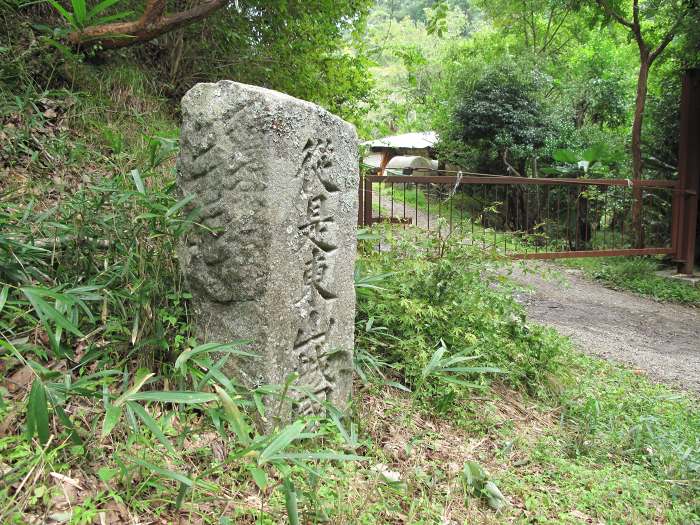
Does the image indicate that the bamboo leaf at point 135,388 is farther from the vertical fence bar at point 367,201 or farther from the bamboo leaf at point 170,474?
the vertical fence bar at point 367,201

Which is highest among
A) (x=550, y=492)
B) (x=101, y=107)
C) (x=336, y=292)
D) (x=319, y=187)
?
(x=101, y=107)

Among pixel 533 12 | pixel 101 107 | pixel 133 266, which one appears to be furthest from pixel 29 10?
pixel 533 12

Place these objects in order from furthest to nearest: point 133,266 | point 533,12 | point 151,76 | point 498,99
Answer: point 533,12
point 498,99
point 151,76
point 133,266

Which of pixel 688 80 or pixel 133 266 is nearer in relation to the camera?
pixel 133 266

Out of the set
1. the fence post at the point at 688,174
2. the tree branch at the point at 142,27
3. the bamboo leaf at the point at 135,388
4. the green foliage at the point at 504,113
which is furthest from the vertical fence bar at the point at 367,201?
the green foliage at the point at 504,113

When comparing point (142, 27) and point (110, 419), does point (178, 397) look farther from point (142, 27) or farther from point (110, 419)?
point (142, 27)

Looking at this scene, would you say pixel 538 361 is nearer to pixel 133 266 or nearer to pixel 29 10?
pixel 133 266

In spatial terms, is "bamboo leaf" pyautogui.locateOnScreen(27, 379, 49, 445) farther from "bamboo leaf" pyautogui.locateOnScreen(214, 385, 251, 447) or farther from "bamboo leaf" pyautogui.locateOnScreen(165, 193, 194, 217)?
"bamboo leaf" pyautogui.locateOnScreen(165, 193, 194, 217)

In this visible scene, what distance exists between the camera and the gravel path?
471 centimetres

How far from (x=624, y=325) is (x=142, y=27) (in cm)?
529

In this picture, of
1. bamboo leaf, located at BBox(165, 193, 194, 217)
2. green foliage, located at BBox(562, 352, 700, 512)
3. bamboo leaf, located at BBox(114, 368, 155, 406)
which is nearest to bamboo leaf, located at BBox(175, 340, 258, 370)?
bamboo leaf, located at BBox(114, 368, 155, 406)

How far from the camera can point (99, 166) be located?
12.1 ft

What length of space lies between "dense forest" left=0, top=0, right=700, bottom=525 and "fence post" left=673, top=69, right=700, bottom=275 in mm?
4511

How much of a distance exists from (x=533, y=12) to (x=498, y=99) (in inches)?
225
